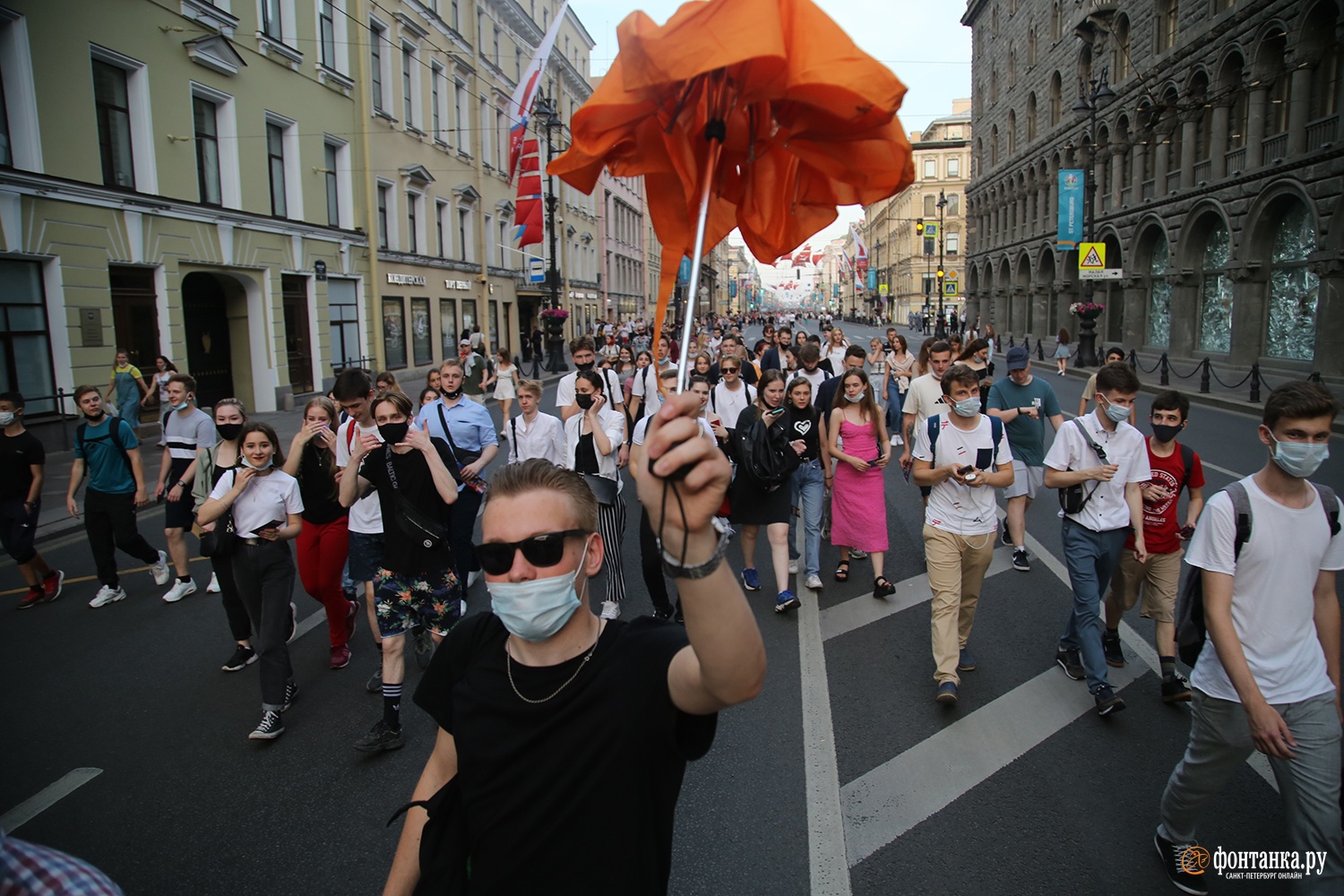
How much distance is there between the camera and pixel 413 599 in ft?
15.6

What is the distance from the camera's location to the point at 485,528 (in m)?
1.93

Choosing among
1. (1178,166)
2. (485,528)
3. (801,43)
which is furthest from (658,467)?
(1178,166)

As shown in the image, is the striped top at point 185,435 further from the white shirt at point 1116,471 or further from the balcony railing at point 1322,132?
the balcony railing at point 1322,132

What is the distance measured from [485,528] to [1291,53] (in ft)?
93.3

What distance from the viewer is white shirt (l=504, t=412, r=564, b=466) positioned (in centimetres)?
672

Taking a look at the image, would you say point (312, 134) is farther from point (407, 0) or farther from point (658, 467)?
point (658, 467)

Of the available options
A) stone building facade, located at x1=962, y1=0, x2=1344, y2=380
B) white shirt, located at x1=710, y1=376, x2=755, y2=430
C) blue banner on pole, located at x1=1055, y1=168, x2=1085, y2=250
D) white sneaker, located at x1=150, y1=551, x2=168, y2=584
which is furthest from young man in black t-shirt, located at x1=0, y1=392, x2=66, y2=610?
blue banner on pole, located at x1=1055, y1=168, x2=1085, y2=250

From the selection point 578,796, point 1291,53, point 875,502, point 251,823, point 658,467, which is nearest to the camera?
point 658,467

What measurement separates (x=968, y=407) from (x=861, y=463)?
1.66 m

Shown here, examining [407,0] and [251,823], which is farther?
[407,0]

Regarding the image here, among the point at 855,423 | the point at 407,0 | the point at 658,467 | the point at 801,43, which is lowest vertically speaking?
the point at 855,423

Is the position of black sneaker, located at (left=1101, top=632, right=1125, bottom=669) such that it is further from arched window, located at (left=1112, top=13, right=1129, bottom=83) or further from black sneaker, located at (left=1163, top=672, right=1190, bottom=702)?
arched window, located at (left=1112, top=13, right=1129, bottom=83)

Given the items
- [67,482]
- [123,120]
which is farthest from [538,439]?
[123,120]

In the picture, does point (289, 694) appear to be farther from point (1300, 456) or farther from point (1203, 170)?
point (1203, 170)
